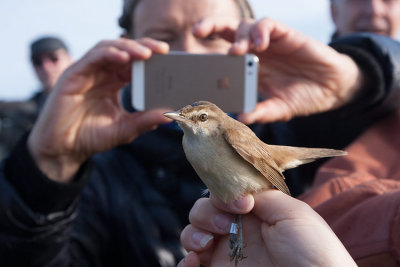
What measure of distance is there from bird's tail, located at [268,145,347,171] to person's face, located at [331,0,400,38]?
203 centimetres

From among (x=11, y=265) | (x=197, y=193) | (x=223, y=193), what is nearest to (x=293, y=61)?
(x=197, y=193)

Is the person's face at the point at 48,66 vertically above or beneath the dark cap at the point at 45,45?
beneath

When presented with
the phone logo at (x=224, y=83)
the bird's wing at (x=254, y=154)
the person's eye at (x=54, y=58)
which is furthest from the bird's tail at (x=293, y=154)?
the person's eye at (x=54, y=58)

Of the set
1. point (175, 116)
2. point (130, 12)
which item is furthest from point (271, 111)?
point (130, 12)

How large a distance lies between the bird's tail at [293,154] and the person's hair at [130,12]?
4.88ft

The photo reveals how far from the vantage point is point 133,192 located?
2.50 meters

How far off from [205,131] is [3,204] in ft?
4.48

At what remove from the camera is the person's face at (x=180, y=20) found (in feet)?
8.20

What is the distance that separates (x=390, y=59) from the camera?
2.30 m

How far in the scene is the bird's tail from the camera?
5.60 feet

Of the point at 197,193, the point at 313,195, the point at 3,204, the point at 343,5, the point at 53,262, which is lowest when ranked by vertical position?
the point at 53,262

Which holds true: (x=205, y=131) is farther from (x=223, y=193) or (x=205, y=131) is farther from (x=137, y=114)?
(x=137, y=114)

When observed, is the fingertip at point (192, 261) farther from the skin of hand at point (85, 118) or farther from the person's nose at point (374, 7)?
the person's nose at point (374, 7)

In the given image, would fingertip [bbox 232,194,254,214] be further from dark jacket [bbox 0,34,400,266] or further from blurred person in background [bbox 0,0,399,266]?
dark jacket [bbox 0,34,400,266]
